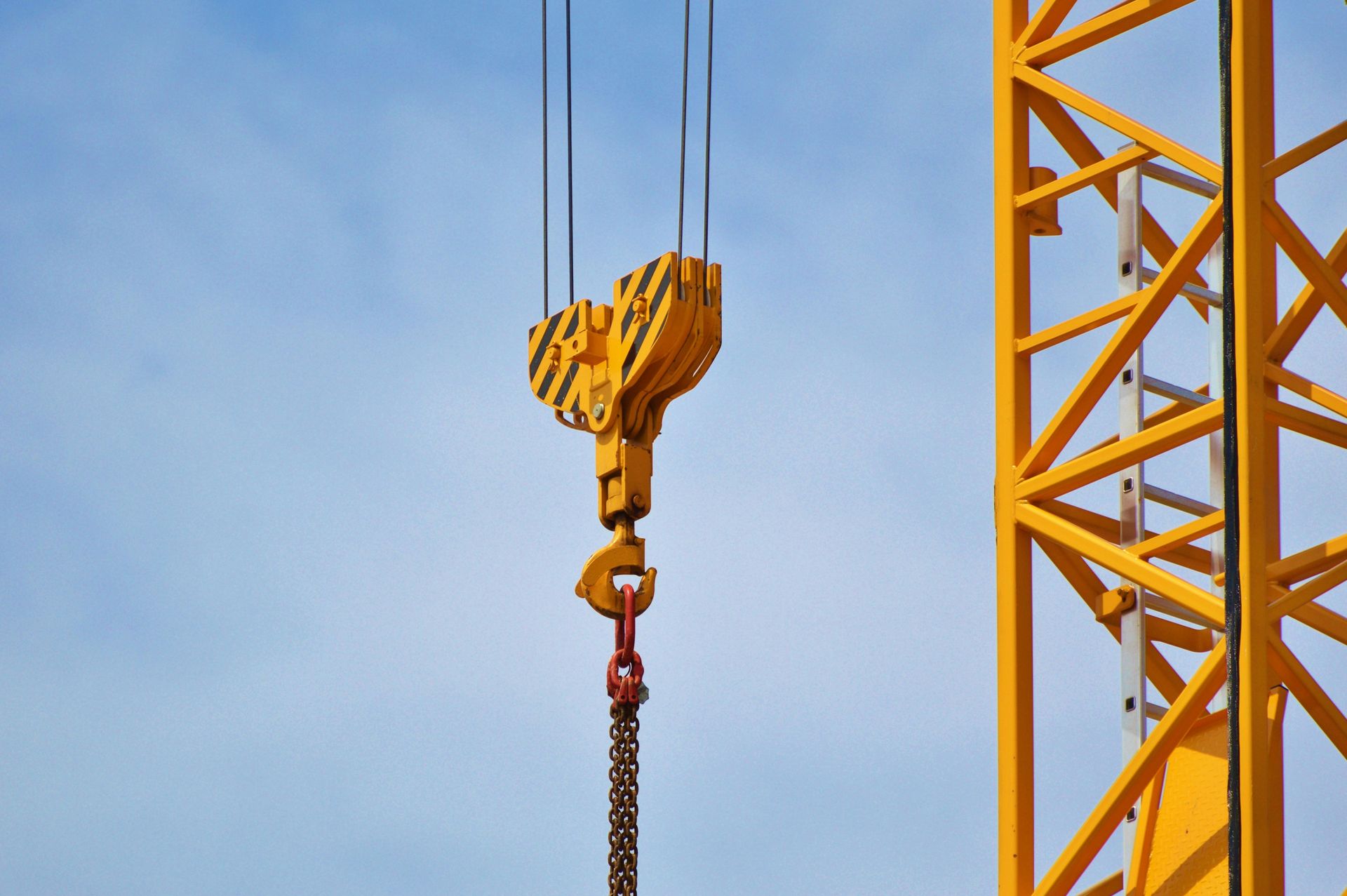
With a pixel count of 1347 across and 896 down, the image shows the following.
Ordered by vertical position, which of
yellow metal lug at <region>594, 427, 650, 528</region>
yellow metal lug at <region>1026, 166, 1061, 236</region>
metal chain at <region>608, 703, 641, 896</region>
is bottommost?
metal chain at <region>608, 703, 641, 896</region>

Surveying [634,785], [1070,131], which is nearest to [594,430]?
[634,785]

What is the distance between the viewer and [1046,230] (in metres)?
9.45

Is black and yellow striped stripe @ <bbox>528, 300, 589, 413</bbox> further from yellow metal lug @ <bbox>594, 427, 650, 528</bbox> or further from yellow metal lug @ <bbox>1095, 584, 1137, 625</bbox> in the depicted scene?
yellow metal lug @ <bbox>1095, 584, 1137, 625</bbox>

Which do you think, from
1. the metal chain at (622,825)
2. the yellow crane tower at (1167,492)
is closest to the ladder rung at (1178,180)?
the yellow crane tower at (1167,492)

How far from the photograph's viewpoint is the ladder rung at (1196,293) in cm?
912

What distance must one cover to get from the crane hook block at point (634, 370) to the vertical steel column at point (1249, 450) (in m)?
2.08

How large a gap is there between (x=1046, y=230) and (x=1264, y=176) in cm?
131

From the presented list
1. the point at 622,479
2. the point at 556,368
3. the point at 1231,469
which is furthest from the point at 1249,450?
the point at 556,368

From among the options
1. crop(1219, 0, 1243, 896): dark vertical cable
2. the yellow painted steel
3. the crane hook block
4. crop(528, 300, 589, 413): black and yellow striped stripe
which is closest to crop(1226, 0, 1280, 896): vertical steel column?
crop(1219, 0, 1243, 896): dark vertical cable

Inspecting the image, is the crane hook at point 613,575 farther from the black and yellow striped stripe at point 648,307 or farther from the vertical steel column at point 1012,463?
the vertical steel column at point 1012,463

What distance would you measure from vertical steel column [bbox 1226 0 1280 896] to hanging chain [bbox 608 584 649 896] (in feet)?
7.05

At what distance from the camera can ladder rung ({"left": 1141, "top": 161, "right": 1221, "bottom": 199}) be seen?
30.1 feet

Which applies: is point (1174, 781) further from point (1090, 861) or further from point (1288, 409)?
point (1288, 409)

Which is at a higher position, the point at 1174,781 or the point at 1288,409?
the point at 1288,409
